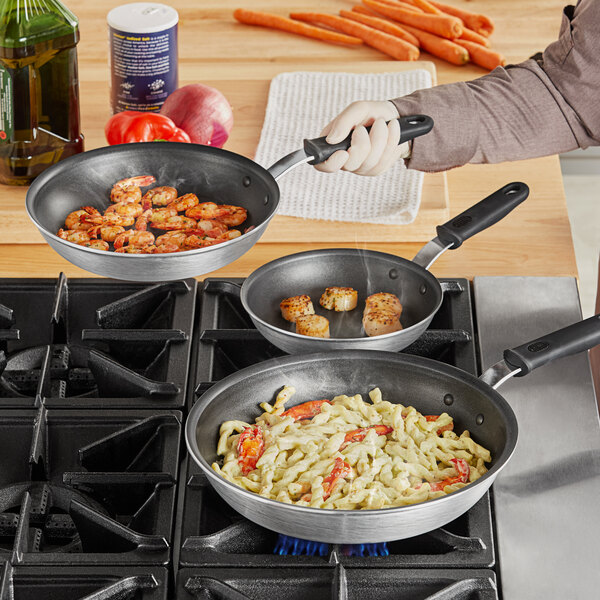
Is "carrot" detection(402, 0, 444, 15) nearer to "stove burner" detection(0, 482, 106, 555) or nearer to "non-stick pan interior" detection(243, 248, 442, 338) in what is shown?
"non-stick pan interior" detection(243, 248, 442, 338)

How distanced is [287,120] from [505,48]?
67cm

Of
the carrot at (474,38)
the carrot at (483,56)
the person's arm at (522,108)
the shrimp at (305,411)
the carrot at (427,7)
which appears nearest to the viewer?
the shrimp at (305,411)

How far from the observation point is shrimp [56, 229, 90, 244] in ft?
4.29

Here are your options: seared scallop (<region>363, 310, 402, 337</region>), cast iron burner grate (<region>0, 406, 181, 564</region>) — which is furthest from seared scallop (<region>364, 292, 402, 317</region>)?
cast iron burner grate (<region>0, 406, 181, 564</region>)

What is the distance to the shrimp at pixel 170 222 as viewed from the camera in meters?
1.38

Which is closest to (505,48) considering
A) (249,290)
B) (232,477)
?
(249,290)

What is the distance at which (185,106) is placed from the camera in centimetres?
175

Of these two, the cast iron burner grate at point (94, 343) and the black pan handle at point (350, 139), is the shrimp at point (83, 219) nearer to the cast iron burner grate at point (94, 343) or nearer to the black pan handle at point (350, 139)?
the cast iron burner grate at point (94, 343)

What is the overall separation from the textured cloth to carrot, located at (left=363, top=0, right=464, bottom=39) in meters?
0.63

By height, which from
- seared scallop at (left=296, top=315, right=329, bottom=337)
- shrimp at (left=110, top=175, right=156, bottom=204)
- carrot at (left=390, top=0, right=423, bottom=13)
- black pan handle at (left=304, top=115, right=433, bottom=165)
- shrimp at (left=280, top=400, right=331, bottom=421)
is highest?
black pan handle at (left=304, top=115, right=433, bottom=165)

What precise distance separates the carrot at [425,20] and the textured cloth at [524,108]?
630 millimetres

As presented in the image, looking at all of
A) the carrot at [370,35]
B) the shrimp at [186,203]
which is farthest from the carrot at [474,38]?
the shrimp at [186,203]

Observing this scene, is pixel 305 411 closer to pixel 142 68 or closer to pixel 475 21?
pixel 142 68

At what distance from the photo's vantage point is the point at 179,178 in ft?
4.81
